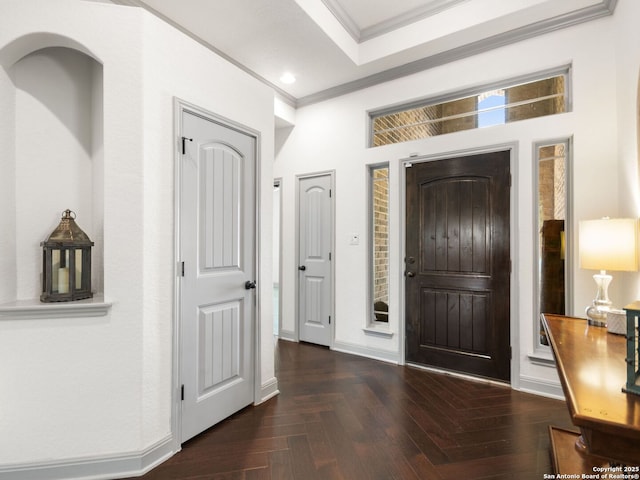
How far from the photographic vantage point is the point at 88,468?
1757 mm

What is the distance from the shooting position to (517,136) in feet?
9.38

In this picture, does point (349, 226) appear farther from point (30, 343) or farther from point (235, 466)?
point (30, 343)

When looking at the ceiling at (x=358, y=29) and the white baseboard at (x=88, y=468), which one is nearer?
the white baseboard at (x=88, y=468)

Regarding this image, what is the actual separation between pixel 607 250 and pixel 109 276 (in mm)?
2852

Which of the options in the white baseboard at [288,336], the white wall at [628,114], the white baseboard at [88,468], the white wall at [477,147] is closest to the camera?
the white baseboard at [88,468]

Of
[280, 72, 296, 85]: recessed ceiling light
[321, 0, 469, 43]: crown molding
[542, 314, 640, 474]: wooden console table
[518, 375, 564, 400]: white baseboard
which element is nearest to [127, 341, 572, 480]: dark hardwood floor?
[518, 375, 564, 400]: white baseboard

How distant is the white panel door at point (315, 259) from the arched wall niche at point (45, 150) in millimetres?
2406

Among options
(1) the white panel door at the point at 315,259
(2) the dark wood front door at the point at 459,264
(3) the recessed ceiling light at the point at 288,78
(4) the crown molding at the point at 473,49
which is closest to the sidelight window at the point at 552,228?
(2) the dark wood front door at the point at 459,264

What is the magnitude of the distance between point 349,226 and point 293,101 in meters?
1.80

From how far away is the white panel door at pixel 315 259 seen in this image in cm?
397

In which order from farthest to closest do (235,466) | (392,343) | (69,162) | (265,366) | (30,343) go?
(392,343) < (265,366) < (69,162) < (235,466) < (30,343)

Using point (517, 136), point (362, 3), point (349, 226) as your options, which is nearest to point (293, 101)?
point (362, 3)

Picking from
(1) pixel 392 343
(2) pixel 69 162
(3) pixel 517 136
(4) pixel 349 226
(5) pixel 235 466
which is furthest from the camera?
(4) pixel 349 226

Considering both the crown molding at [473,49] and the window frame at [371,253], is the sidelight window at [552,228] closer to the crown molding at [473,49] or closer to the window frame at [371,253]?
the crown molding at [473,49]
